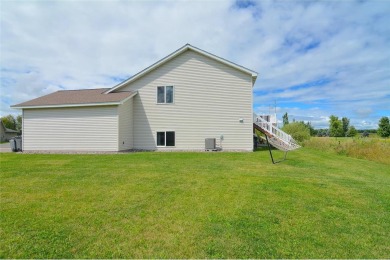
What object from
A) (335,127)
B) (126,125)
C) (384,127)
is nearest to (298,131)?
(126,125)

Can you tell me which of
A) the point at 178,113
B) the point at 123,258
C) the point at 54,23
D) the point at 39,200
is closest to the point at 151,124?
the point at 178,113

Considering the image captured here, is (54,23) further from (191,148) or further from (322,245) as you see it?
(322,245)

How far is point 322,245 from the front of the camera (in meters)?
3.19

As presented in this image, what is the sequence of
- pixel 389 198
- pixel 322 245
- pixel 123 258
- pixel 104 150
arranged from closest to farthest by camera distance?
pixel 123 258 < pixel 322 245 < pixel 389 198 < pixel 104 150

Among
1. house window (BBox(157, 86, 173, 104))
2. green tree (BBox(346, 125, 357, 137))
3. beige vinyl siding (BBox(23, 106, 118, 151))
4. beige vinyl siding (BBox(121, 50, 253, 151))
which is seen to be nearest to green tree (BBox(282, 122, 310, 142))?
beige vinyl siding (BBox(121, 50, 253, 151))

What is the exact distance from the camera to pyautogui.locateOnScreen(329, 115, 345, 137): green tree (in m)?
59.4

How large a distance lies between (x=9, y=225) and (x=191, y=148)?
40.7 ft

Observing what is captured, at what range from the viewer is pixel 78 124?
1460cm

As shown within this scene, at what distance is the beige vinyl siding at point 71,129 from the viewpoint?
1420 cm

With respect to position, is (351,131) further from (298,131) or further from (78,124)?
(78,124)

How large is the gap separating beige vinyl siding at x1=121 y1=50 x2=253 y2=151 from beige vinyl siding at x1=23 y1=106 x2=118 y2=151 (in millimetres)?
3444

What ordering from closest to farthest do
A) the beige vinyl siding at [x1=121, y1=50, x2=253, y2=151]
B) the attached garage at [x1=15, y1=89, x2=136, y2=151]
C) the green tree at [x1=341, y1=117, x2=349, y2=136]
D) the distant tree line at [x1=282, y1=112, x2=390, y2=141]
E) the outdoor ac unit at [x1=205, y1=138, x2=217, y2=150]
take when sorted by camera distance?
the attached garage at [x1=15, y1=89, x2=136, y2=151] → the outdoor ac unit at [x1=205, y1=138, x2=217, y2=150] → the beige vinyl siding at [x1=121, y1=50, x2=253, y2=151] → the distant tree line at [x1=282, y1=112, x2=390, y2=141] → the green tree at [x1=341, y1=117, x2=349, y2=136]

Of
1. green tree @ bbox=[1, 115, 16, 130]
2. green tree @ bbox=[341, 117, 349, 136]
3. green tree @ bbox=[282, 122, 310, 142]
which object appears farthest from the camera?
green tree @ bbox=[341, 117, 349, 136]

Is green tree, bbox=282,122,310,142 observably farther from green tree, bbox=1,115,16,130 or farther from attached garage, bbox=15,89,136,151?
green tree, bbox=1,115,16,130
